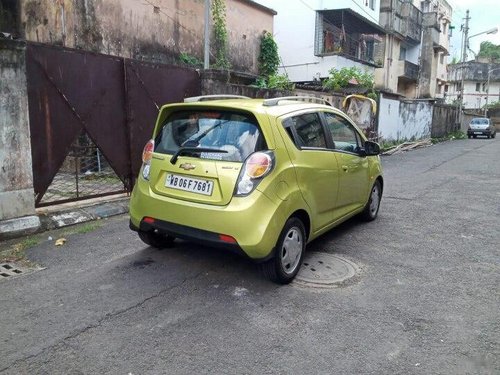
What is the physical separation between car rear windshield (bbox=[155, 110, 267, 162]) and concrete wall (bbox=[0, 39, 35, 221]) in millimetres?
2065

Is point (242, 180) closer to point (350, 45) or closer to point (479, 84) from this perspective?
point (350, 45)

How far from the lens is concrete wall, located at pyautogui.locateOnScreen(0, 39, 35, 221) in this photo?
5.09 meters

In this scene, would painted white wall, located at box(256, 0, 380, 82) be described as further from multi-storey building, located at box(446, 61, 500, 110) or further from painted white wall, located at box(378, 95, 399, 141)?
multi-storey building, located at box(446, 61, 500, 110)

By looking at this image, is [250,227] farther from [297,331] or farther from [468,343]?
[468,343]

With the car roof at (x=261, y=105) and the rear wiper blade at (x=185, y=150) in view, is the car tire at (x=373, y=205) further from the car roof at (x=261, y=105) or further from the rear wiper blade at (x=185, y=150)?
the rear wiper blade at (x=185, y=150)

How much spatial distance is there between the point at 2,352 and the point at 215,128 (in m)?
2.43

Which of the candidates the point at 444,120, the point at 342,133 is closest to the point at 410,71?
the point at 444,120

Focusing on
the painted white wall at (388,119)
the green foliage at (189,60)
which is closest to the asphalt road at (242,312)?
the green foliage at (189,60)

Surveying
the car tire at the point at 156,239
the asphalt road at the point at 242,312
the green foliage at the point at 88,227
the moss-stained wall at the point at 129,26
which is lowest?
the asphalt road at the point at 242,312

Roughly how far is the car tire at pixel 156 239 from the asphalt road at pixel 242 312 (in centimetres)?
13

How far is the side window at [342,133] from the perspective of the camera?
5.08m

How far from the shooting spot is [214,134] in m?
4.02

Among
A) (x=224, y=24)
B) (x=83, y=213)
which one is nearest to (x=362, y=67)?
(x=224, y=24)

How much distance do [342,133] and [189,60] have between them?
33.0ft
